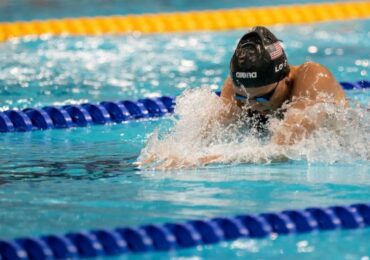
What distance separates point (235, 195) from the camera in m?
4.10

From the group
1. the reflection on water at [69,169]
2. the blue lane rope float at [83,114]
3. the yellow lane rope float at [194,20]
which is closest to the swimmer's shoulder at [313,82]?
the reflection on water at [69,169]

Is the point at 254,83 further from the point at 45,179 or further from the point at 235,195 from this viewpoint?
the point at 45,179

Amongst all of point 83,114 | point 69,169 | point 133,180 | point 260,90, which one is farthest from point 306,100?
point 83,114

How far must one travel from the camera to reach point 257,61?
14.8ft

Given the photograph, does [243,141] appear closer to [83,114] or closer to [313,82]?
[313,82]

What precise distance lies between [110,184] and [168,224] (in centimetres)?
88

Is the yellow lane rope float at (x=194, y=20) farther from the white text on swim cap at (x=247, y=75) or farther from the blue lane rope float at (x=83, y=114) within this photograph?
the white text on swim cap at (x=247, y=75)

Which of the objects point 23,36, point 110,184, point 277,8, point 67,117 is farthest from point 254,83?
point 277,8

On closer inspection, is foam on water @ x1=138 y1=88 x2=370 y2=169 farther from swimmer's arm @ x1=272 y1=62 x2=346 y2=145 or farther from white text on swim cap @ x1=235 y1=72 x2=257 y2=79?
white text on swim cap @ x1=235 y1=72 x2=257 y2=79

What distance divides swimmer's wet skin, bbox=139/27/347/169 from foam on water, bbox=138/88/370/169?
1cm

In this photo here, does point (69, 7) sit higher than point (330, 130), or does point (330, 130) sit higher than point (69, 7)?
point (69, 7)

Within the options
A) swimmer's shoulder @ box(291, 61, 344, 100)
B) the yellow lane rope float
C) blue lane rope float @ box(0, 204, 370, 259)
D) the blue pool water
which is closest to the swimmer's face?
swimmer's shoulder @ box(291, 61, 344, 100)

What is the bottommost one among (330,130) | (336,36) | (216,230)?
(216,230)

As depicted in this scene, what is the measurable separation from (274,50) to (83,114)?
1860 millimetres
